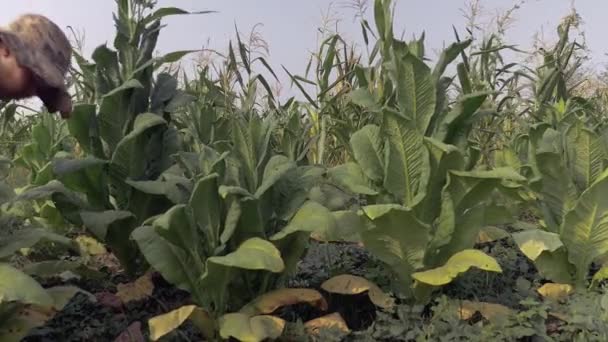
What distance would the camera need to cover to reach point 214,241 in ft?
7.63

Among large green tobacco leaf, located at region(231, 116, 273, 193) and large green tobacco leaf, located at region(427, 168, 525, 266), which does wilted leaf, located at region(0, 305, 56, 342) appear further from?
large green tobacco leaf, located at region(427, 168, 525, 266)

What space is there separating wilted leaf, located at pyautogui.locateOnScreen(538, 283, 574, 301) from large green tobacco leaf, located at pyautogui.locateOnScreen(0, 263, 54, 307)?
75.1 inches

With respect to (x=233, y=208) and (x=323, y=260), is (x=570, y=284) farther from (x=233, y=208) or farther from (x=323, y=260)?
(x=233, y=208)

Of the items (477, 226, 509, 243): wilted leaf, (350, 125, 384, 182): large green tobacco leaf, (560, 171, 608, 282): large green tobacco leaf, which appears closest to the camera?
(350, 125, 384, 182): large green tobacco leaf

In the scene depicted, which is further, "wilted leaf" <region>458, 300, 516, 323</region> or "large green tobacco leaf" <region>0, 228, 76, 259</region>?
"wilted leaf" <region>458, 300, 516, 323</region>

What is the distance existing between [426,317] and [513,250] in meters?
1.02

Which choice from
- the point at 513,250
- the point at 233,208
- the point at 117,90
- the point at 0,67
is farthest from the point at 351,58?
the point at 0,67

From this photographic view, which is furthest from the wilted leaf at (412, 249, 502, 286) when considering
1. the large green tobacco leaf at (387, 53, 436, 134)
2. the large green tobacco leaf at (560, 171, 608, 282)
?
the large green tobacco leaf at (560, 171, 608, 282)

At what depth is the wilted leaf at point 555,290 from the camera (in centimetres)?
267

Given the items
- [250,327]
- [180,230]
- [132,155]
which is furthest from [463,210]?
[132,155]

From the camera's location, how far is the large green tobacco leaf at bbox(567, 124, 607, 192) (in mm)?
2779

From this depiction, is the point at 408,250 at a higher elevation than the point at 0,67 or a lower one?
lower

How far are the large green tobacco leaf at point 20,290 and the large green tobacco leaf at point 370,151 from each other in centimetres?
126

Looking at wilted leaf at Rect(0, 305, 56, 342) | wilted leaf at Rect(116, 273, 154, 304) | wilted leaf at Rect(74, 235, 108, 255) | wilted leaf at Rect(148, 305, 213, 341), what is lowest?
wilted leaf at Rect(74, 235, 108, 255)
